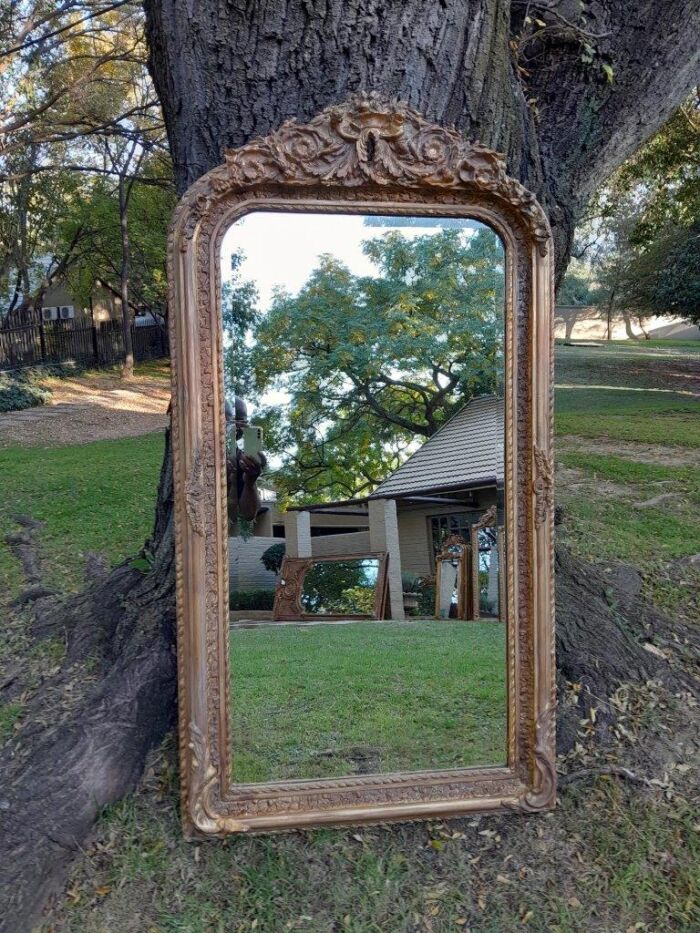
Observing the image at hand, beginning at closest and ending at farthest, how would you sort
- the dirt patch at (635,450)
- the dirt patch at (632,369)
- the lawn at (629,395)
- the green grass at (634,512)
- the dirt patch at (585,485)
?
the green grass at (634,512) < the dirt patch at (585,485) < the dirt patch at (635,450) < the lawn at (629,395) < the dirt patch at (632,369)

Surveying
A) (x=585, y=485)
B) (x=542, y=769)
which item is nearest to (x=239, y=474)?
(x=542, y=769)

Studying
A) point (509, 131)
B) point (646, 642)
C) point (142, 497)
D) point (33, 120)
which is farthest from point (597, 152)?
point (33, 120)

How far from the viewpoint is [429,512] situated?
299 centimetres

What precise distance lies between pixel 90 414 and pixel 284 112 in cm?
1290

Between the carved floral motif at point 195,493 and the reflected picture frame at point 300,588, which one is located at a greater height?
the carved floral motif at point 195,493

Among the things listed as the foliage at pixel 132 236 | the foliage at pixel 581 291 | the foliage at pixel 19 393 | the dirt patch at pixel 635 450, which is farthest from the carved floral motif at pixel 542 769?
the foliage at pixel 581 291

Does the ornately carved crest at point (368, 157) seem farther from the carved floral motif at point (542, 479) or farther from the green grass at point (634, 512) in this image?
the green grass at point (634, 512)

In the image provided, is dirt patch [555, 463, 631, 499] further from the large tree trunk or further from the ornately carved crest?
the ornately carved crest

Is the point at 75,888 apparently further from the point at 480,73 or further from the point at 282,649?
the point at 480,73

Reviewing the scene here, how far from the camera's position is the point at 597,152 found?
13.0ft

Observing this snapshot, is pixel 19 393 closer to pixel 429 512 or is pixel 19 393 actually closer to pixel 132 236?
pixel 132 236

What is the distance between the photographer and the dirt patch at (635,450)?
784cm

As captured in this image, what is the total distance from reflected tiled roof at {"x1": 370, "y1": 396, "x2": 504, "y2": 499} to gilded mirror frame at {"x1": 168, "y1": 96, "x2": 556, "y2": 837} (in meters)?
0.07

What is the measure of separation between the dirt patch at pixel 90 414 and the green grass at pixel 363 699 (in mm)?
9658
